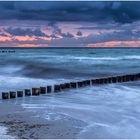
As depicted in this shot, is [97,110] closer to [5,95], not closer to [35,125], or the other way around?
[35,125]

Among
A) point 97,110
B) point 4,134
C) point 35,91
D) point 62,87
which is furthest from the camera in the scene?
point 62,87

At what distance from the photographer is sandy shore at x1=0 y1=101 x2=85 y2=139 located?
10.9m

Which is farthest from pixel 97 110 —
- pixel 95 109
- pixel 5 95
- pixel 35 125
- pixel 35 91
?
pixel 35 91

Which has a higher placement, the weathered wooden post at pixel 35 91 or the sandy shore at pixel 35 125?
the weathered wooden post at pixel 35 91

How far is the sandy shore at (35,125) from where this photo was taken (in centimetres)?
1095

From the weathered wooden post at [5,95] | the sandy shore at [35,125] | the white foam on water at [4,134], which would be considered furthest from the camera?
the weathered wooden post at [5,95]

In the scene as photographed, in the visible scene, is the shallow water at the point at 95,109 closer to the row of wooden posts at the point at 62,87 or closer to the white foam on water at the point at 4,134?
the row of wooden posts at the point at 62,87

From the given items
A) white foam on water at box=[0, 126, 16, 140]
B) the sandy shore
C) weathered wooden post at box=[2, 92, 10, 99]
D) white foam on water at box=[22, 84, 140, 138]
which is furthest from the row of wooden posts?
white foam on water at box=[0, 126, 16, 140]

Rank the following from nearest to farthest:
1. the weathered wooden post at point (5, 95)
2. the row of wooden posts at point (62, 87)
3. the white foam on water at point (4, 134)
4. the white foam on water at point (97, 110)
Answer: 1. the white foam on water at point (4, 134)
2. the white foam on water at point (97, 110)
3. the weathered wooden post at point (5, 95)
4. the row of wooden posts at point (62, 87)

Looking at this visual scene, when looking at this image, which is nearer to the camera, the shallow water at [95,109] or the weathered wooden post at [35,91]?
the shallow water at [95,109]

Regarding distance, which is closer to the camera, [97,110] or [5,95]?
[97,110]

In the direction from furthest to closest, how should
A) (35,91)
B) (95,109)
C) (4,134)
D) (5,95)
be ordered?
(35,91) < (5,95) < (95,109) < (4,134)

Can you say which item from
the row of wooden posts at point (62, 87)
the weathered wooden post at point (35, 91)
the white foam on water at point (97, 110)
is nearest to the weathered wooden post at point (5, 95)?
the row of wooden posts at point (62, 87)

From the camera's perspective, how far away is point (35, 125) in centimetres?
1220
